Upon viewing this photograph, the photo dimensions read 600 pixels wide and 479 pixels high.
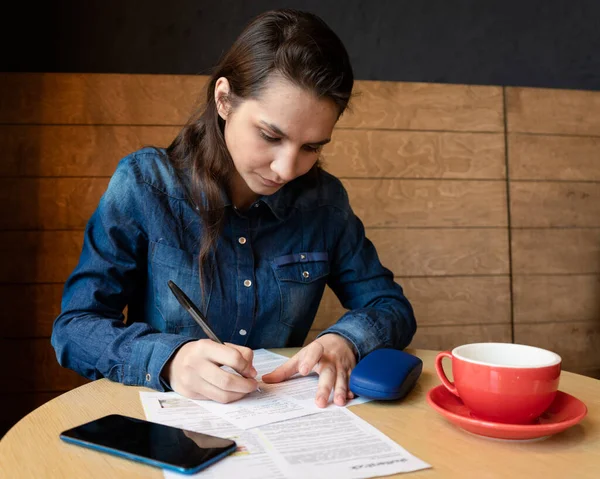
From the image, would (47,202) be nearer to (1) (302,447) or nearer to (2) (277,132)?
(2) (277,132)

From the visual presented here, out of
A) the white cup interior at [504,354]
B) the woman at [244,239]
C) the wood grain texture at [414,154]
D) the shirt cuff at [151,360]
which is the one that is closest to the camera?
the white cup interior at [504,354]

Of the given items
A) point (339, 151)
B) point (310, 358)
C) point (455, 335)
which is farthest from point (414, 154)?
point (310, 358)

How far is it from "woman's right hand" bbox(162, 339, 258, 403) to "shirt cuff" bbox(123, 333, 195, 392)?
0.02 metres

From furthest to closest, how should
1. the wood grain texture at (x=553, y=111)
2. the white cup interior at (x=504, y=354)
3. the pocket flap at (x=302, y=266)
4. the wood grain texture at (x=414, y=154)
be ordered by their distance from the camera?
the wood grain texture at (x=553, y=111), the wood grain texture at (x=414, y=154), the pocket flap at (x=302, y=266), the white cup interior at (x=504, y=354)

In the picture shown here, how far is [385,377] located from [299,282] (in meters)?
0.47

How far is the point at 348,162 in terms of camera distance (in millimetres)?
2254

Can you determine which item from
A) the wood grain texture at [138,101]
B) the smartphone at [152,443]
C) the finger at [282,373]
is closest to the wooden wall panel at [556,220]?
the wood grain texture at [138,101]

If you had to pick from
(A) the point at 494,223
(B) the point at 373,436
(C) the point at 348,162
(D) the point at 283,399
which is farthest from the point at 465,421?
(A) the point at 494,223

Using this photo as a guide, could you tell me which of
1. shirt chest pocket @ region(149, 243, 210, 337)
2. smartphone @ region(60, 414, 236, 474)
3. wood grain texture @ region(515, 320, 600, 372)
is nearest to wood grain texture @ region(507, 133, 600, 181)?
wood grain texture @ region(515, 320, 600, 372)

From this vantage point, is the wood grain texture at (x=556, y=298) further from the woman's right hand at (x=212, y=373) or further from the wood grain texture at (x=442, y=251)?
the woman's right hand at (x=212, y=373)

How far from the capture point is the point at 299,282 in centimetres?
121

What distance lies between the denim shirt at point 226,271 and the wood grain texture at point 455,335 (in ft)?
3.63

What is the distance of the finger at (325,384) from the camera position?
768 mm

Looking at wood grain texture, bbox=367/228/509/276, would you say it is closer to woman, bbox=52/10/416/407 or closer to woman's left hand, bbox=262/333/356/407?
woman, bbox=52/10/416/407
